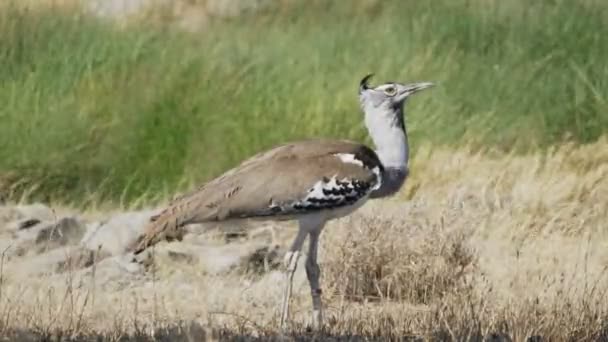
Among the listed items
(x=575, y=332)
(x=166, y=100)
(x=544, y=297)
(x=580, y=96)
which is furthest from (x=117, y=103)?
(x=575, y=332)

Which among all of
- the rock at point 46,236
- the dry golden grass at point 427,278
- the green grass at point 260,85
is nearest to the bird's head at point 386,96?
the dry golden grass at point 427,278

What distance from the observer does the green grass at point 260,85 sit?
1277cm

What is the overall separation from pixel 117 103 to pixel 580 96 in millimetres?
3184

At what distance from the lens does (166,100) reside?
1327cm

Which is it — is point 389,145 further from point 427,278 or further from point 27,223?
point 27,223

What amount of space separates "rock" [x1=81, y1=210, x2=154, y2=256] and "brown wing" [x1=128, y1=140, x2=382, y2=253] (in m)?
2.61

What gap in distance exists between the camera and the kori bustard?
794 cm

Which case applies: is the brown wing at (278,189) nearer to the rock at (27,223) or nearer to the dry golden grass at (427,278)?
the dry golden grass at (427,278)

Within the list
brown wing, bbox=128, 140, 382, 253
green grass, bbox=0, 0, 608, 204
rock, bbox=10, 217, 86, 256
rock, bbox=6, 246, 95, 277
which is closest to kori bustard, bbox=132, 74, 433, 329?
brown wing, bbox=128, 140, 382, 253

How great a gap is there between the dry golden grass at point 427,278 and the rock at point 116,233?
0.26 m

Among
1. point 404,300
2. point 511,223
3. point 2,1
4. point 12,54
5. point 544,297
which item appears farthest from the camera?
point 2,1

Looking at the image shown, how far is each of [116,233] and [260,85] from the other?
289 centimetres

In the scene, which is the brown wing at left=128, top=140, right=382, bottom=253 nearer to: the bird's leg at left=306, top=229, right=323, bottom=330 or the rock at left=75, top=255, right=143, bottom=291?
the bird's leg at left=306, top=229, right=323, bottom=330

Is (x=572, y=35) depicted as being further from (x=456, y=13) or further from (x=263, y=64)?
(x=263, y=64)
